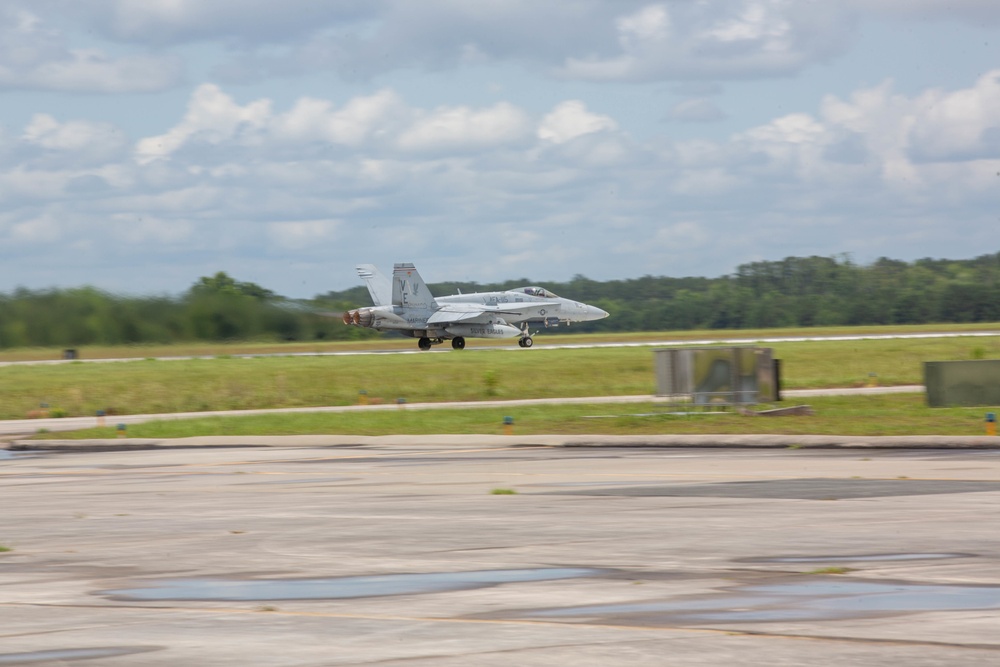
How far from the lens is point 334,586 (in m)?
9.74

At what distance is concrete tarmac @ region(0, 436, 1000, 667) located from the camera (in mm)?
7434

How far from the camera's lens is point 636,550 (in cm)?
1121

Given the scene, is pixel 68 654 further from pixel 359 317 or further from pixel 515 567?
pixel 359 317

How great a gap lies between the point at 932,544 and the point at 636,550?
2422mm

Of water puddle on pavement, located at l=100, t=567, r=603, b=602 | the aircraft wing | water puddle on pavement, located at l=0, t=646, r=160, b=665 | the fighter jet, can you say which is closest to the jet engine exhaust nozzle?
the fighter jet

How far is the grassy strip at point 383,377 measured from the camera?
140ft

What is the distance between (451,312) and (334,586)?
6203 centimetres

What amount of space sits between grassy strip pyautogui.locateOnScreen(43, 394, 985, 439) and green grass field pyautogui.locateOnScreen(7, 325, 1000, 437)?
0.15 feet

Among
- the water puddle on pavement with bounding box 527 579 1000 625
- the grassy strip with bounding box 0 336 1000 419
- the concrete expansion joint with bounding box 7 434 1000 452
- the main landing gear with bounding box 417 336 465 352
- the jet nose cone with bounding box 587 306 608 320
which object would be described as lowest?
the concrete expansion joint with bounding box 7 434 1000 452

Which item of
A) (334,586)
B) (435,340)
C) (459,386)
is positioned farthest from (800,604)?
(435,340)

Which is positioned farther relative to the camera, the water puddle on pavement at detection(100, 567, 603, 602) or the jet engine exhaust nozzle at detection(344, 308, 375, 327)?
the jet engine exhaust nozzle at detection(344, 308, 375, 327)

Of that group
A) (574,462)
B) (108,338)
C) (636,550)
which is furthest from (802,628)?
(108,338)

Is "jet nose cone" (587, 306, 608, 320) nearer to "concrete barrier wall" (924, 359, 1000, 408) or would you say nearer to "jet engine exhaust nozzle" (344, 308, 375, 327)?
Answer: "jet engine exhaust nozzle" (344, 308, 375, 327)

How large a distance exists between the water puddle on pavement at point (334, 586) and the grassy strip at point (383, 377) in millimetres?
30915
